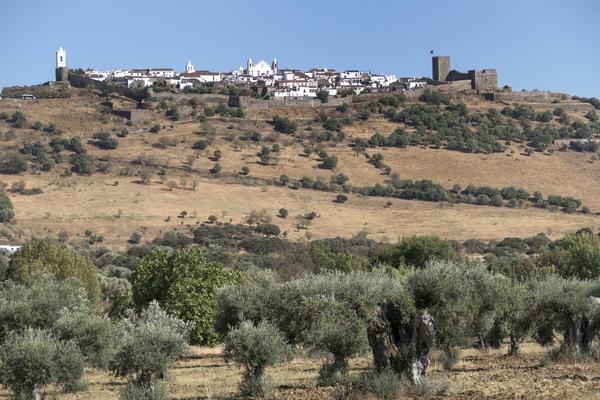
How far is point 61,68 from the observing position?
146875 millimetres

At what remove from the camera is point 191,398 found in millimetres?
28297

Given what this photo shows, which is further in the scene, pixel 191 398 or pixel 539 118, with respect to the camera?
pixel 539 118

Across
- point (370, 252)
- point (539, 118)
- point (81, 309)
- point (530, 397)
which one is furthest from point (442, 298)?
point (539, 118)

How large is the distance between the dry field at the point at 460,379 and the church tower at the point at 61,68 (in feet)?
365

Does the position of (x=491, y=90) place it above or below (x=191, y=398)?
above

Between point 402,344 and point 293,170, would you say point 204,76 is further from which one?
point 402,344

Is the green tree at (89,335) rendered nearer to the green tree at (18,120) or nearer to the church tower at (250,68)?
the green tree at (18,120)

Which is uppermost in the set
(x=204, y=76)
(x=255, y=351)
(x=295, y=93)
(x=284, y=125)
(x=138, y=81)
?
(x=204, y=76)

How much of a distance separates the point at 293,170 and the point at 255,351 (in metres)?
80.4

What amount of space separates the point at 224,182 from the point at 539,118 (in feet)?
136

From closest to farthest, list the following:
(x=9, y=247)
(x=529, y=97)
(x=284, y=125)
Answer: (x=9, y=247) → (x=284, y=125) → (x=529, y=97)

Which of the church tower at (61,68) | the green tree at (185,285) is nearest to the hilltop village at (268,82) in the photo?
the church tower at (61,68)

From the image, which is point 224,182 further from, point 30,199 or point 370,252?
point 370,252

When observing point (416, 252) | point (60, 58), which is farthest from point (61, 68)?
point (416, 252)
